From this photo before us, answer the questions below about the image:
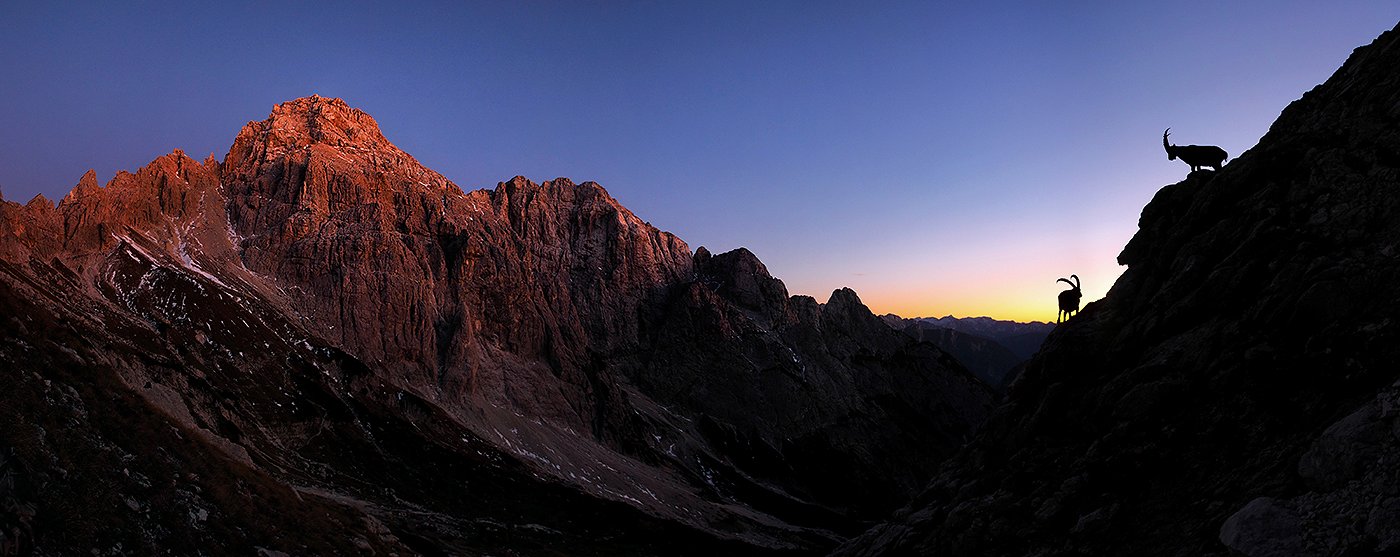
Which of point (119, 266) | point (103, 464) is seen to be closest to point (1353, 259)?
point (103, 464)

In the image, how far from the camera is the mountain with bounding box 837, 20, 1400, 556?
12844mm

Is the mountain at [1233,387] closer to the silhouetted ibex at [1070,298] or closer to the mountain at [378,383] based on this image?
the silhouetted ibex at [1070,298]

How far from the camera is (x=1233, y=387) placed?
1728cm

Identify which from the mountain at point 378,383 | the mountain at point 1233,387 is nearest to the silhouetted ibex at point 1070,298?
the mountain at point 1233,387

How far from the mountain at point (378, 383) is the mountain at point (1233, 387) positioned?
27221mm

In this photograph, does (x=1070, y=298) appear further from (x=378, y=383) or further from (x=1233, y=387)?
(x=378, y=383)

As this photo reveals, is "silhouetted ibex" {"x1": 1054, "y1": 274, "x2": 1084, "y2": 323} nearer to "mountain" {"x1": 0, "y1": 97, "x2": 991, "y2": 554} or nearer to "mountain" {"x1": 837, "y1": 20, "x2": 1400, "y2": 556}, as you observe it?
"mountain" {"x1": 837, "y1": 20, "x2": 1400, "y2": 556}

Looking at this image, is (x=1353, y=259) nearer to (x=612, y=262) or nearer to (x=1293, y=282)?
(x=1293, y=282)

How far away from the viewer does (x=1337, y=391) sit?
1459cm

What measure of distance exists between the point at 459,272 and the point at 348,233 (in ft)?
73.5

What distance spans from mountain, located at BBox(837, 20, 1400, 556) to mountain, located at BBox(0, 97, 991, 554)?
2722 cm

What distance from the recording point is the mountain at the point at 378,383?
2973 centimetres

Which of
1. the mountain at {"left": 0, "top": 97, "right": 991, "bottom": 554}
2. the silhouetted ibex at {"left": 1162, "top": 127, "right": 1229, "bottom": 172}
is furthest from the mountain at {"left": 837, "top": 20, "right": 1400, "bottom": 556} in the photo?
the mountain at {"left": 0, "top": 97, "right": 991, "bottom": 554}

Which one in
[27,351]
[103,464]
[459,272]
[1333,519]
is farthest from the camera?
[459,272]
